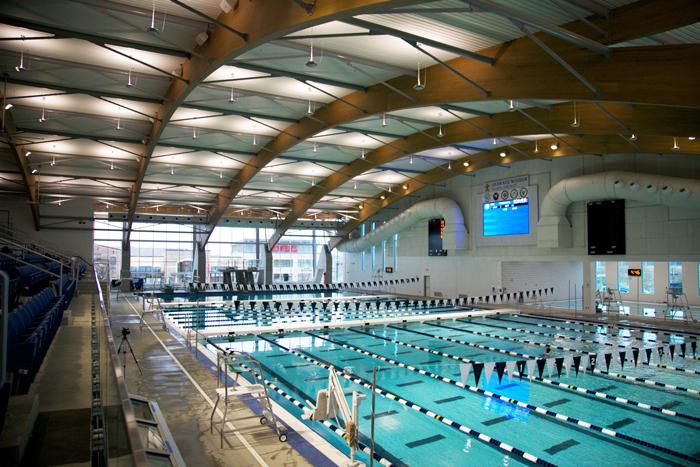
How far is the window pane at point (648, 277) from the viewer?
2247 cm

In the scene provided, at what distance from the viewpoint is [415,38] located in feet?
28.9

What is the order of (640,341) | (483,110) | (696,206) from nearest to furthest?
(640,341), (696,206), (483,110)

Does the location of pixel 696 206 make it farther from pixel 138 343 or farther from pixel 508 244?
pixel 138 343

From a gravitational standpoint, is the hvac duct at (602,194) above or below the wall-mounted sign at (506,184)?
below

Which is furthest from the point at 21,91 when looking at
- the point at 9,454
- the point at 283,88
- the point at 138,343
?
the point at 9,454

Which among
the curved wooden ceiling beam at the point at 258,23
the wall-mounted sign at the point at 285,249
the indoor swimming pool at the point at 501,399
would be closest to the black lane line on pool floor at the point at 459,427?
the indoor swimming pool at the point at 501,399

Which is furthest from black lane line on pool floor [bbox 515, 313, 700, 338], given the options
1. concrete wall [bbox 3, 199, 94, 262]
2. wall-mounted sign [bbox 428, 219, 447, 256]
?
concrete wall [bbox 3, 199, 94, 262]

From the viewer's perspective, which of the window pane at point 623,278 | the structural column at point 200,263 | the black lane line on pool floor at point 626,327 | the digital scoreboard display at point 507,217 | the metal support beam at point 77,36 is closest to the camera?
the metal support beam at point 77,36

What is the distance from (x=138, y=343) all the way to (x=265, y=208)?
20304 millimetres

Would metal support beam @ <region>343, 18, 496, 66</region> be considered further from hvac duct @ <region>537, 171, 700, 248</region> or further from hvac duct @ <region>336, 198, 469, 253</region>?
hvac duct @ <region>336, 198, 469, 253</region>

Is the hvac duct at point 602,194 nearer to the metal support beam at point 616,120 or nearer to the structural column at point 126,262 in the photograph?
the metal support beam at point 616,120

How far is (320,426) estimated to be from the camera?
20.1 feet

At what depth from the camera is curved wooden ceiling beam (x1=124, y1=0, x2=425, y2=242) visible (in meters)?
6.80

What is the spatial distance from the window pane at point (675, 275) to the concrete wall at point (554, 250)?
0.27 m
